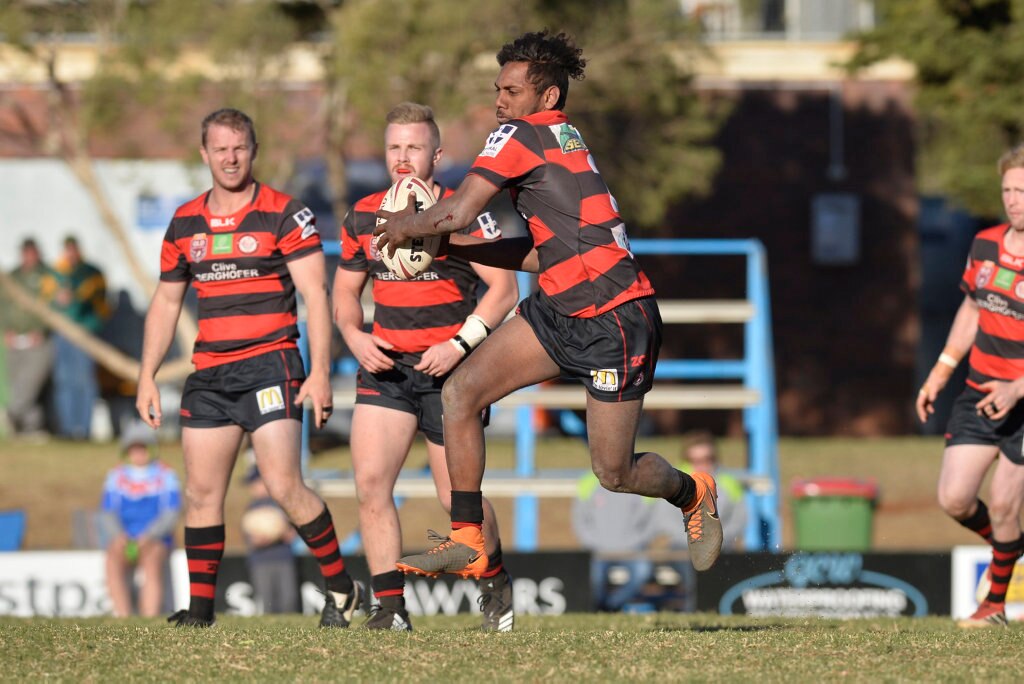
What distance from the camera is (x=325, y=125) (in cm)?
1836

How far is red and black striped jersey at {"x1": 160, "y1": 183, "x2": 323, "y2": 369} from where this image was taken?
7.20 meters

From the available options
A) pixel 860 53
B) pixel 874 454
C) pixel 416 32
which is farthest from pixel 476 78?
pixel 874 454

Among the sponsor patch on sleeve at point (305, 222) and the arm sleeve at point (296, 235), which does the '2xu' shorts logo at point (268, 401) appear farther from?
the sponsor patch on sleeve at point (305, 222)

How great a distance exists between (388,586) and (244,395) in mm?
1116

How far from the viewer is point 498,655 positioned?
577 centimetres

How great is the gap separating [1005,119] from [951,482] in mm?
9034

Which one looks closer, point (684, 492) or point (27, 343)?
point (684, 492)

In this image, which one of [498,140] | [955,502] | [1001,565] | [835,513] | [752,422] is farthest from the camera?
[835,513]

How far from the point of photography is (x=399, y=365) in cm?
708

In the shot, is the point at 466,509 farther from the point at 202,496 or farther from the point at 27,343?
the point at 27,343

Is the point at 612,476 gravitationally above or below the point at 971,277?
below

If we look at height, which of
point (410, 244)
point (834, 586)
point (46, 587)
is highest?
point (410, 244)

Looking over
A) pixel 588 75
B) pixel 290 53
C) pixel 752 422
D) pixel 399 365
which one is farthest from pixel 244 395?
pixel 588 75

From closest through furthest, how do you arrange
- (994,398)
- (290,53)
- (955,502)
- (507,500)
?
(994,398) < (955,502) < (290,53) < (507,500)
